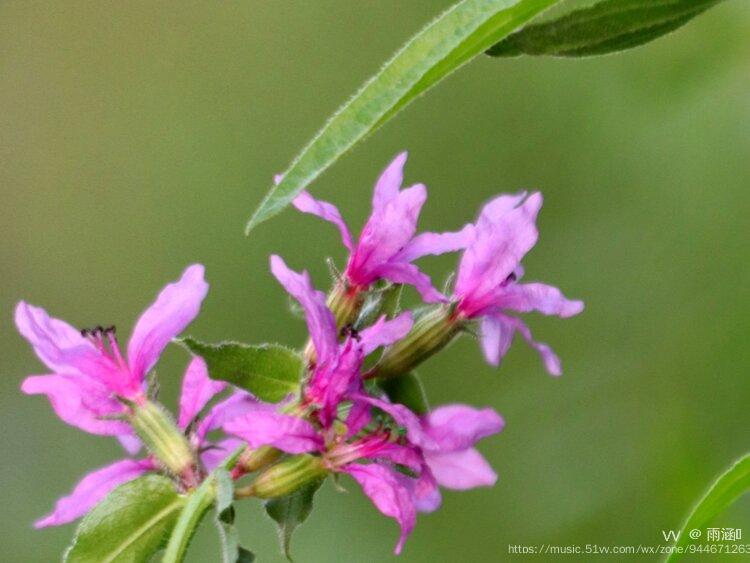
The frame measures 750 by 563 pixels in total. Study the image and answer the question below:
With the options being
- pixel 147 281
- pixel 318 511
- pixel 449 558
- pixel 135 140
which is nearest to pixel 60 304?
pixel 147 281

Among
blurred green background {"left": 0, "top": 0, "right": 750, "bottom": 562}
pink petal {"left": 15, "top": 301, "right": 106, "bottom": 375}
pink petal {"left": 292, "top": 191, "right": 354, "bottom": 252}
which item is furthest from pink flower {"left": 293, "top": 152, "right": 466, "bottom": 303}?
blurred green background {"left": 0, "top": 0, "right": 750, "bottom": 562}

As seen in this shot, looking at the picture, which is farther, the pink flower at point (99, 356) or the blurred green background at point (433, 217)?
the blurred green background at point (433, 217)

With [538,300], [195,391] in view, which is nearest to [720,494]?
[538,300]

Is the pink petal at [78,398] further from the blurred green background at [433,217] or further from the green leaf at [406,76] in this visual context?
the blurred green background at [433,217]

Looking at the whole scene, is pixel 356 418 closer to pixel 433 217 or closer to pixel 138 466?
pixel 138 466

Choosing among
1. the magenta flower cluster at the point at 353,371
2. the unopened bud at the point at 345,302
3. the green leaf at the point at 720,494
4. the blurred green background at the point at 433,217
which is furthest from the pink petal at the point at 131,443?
the blurred green background at the point at 433,217

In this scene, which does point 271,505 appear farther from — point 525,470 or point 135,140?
point 135,140
